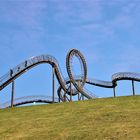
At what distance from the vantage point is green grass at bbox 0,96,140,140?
795 inches

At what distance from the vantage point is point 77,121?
942 inches

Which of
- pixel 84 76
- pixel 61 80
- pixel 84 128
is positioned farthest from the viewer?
pixel 84 76

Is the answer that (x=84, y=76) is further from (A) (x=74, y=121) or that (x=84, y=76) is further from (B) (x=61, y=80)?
(A) (x=74, y=121)

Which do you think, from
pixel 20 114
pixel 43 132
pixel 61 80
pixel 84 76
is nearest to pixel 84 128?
pixel 43 132

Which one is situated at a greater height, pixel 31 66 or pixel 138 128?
pixel 31 66

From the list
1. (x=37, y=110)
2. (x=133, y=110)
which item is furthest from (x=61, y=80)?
(x=133, y=110)

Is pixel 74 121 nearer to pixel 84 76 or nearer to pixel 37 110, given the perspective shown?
pixel 37 110

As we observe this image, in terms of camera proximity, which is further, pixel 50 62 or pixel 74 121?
pixel 50 62

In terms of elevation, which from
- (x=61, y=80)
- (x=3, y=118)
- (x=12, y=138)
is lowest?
(x=12, y=138)

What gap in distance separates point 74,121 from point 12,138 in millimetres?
4427

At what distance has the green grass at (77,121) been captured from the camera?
20.2 metres

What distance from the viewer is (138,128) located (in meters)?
20.2

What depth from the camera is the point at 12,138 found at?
70.2 feet

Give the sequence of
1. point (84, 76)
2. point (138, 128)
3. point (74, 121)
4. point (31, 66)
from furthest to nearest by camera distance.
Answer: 1. point (84, 76)
2. point (31, 66)
3. point (74, 121)
4. point (138, 128)
